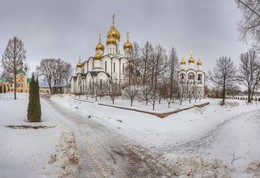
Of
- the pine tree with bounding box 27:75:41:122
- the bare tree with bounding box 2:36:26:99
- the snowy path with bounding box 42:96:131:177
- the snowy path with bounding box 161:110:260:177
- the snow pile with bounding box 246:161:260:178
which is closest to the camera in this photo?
the snow pile with bounding box 246:161:260:178

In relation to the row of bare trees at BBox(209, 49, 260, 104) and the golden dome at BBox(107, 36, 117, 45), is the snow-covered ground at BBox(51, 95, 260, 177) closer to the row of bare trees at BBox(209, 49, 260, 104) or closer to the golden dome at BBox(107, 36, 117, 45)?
the row of bare trees at BBox(209, 49, 260, 104)

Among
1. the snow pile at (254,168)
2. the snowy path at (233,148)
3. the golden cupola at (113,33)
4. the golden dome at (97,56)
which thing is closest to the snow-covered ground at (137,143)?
the snowy path at (233,148)

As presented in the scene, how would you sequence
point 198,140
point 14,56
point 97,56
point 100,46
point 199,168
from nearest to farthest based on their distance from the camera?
point 199,168 < point 198,140 < point 14,56 < point 97,56 < point 100,46

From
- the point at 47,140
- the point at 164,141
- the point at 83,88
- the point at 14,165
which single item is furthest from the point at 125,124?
the point at 83,88

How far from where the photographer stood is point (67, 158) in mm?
→ 7160

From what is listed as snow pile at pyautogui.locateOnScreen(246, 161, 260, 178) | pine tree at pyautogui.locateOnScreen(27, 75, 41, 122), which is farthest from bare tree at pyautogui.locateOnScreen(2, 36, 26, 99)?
snow pile at pyautogui.locateOnScreen(246, 161, 260, 178)

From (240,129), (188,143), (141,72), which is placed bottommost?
(188,143)

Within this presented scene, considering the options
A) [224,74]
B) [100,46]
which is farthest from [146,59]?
[100,46]

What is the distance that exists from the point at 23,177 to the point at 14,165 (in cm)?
76

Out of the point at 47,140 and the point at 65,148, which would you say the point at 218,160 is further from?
the point at 47,140

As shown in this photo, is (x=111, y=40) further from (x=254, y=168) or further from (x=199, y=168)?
(x=254, y=168)

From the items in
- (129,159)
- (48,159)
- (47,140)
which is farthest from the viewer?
(47,140)

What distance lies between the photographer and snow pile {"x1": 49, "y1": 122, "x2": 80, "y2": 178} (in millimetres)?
6095

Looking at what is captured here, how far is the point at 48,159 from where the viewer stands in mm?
6992
